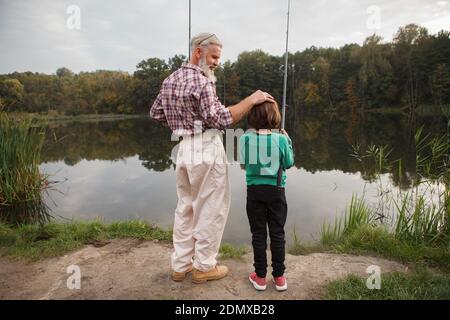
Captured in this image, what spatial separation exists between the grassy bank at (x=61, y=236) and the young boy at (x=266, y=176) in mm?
1601

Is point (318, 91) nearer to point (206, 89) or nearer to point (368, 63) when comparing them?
point (368, 63)

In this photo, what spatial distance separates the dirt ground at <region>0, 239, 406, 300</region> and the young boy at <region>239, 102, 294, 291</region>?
0.28m

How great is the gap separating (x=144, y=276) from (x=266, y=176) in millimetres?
1462

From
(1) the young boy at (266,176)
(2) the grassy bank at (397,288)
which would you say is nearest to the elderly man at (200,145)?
(1) the young boy at (266,176)

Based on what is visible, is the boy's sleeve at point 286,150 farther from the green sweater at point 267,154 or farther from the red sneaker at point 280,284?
the red sneaker at point 280,284

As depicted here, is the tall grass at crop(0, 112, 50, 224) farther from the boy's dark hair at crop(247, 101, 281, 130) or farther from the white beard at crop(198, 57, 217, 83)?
the boy's dark hair at crop(247, 101, 281, 130)

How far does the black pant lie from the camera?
248 cm

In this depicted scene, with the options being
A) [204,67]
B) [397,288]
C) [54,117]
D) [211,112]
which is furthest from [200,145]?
[54,117]

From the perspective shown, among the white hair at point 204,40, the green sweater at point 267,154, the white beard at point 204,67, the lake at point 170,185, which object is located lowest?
the lake at point 170,185

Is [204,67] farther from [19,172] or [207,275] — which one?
[19,172]

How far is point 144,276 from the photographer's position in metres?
2.86

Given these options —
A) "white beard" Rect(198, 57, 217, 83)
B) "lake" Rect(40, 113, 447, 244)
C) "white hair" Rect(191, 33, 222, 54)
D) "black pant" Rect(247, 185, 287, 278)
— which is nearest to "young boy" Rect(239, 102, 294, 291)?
"black pant" Rect(247, 185, 287, 278)

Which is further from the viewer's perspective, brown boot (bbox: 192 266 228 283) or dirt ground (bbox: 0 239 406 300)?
brown boot (bbox: 192 266 228 283)

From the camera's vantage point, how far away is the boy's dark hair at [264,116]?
7.94 ft
